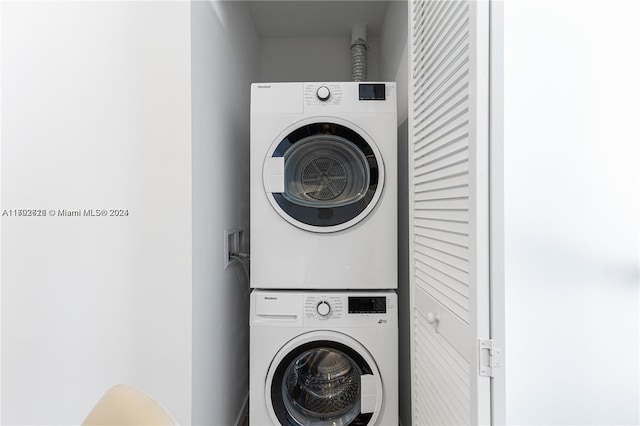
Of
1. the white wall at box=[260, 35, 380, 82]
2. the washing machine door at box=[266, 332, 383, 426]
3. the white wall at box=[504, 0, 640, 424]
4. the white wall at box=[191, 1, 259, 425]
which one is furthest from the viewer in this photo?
the white wall at box=[260, 35, 380, 82]

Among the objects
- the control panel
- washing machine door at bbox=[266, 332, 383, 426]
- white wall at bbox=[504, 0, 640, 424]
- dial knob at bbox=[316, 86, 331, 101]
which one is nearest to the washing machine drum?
washing machine door at bbox=[266, 332, 383, 426]

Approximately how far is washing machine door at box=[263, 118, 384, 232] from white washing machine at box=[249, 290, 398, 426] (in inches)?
13.8

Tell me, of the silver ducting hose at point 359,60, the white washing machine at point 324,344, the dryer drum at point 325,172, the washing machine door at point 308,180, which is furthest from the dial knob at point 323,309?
the silver ducting hose at point 359,60

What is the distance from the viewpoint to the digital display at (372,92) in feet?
5.28

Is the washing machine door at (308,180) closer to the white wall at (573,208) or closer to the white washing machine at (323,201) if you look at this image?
the white washing machine at (323,201)

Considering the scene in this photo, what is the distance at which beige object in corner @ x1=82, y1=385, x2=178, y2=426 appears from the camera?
0.77 metres

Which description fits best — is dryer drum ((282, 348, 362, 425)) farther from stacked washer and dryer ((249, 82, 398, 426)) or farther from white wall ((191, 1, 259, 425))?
white wall ((191, 1, 259, 425))

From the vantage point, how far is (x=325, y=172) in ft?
5.55

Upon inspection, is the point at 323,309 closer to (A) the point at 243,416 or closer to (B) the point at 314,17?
(A) the point at 243,416

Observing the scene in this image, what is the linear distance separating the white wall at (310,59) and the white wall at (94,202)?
1.35m

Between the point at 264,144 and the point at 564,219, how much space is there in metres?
1.21

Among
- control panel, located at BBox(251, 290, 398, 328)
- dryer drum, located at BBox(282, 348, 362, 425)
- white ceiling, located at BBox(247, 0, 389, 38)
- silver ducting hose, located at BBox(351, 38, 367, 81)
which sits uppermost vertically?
white ceiling, located at BBox(247, 0, 389, 38)

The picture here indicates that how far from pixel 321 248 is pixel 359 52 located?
140 centimetres

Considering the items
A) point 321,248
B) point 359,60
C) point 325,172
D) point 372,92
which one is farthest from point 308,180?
point 359,60
